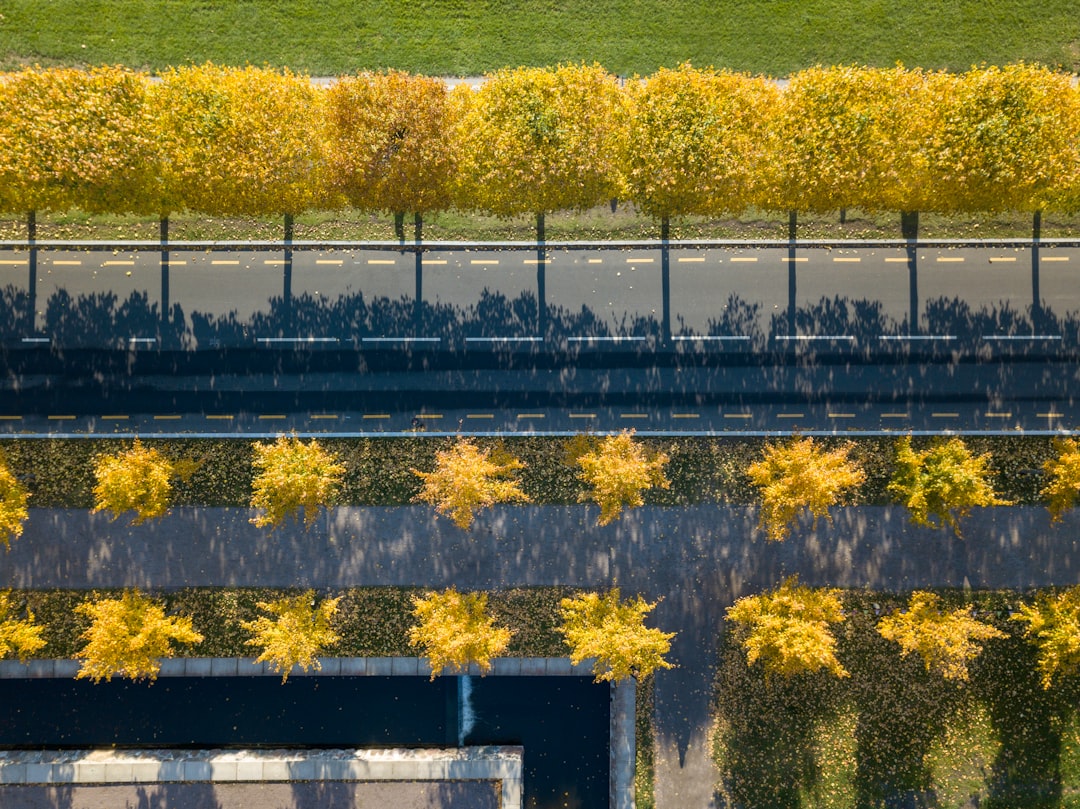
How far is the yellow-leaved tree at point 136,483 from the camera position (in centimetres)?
2602

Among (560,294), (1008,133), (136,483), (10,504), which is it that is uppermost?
(1008,133)

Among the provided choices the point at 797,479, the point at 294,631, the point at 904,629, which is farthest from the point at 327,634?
the point at 904,629

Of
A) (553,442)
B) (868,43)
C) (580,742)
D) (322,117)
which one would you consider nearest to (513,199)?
A: (322,117)

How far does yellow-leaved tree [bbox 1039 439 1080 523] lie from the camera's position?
27.0 metres

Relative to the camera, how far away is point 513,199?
89.2 feet

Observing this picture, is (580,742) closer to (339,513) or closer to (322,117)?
(339,513)

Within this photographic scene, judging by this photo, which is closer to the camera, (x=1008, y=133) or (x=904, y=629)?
(x=1008, y=133)

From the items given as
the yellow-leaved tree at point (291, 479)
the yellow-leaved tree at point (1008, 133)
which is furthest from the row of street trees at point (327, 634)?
the yellow-leaved tree at point (1008, 133)

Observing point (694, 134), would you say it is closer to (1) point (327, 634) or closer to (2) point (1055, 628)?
(1) point (327, 634)

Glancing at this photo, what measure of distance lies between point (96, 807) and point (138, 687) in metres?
4.45

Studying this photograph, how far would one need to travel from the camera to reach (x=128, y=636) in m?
26.8

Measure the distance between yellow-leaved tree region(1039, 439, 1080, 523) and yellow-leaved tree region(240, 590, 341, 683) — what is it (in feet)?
90.0

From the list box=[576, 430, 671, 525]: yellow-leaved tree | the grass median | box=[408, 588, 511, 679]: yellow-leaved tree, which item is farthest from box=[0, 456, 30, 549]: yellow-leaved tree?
box=[576, 430, 671, 525]: yellow-leaved tree

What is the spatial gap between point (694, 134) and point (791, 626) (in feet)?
59.2
